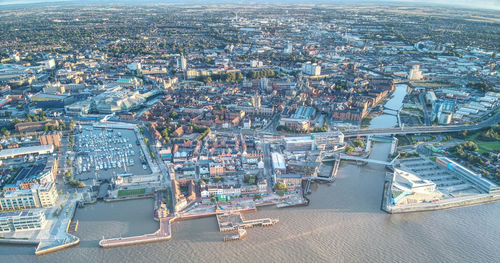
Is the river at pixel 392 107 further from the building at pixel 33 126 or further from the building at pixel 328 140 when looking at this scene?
the building at pixel 33 126

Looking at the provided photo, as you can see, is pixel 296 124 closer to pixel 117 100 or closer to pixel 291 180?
pixel 291 180

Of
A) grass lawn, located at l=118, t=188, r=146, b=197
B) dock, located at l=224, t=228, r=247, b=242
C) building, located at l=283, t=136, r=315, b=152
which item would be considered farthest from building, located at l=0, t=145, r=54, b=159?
building, located at l=283, t=136, r=315, b=152

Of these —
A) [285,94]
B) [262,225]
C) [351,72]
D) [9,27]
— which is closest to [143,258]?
[262,225]

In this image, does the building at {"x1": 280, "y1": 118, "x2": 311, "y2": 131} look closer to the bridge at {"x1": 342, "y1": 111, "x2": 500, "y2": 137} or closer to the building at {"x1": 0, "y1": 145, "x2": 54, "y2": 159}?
the bridge at {"x1": 342, "y1": 111, "x2": 500, "y2": 137}

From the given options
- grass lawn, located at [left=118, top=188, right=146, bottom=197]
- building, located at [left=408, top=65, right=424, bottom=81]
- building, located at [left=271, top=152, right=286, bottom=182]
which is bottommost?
grass lawn, located at [left=118, top=188, right=146, bottom=197]

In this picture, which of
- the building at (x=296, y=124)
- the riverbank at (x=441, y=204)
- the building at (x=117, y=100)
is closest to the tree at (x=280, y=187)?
the riverbank at (x=441, y=204)

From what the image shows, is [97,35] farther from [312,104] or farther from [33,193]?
[33,193]
